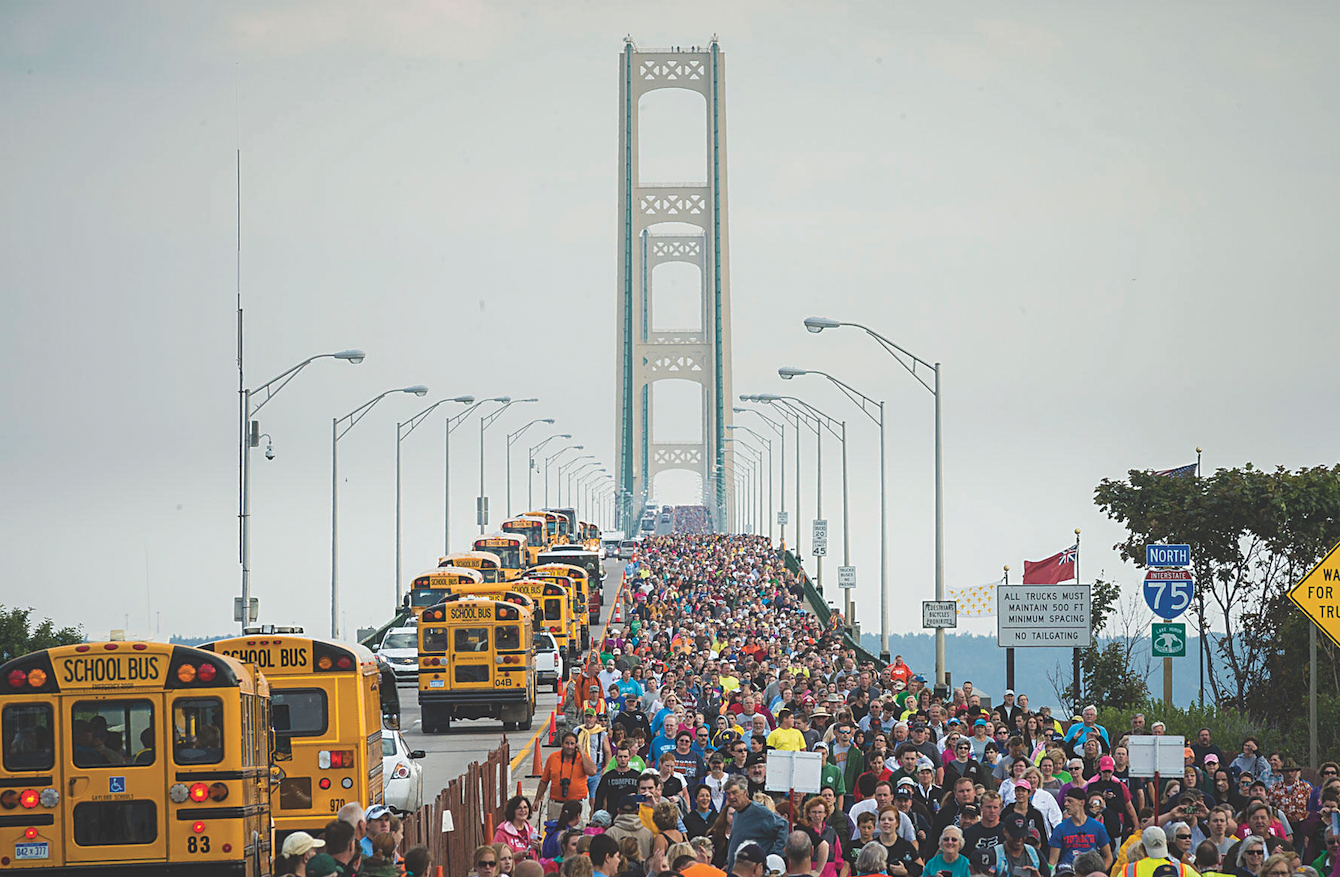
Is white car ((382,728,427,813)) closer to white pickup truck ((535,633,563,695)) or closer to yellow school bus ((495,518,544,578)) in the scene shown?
white pickup truck ((535,633,563,695))

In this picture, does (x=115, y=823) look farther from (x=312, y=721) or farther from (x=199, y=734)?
(x=312, y=721)

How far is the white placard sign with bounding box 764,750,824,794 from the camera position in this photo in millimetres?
14141

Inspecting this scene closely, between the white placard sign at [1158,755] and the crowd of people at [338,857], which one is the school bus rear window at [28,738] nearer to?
the crowd of people at [338,857]

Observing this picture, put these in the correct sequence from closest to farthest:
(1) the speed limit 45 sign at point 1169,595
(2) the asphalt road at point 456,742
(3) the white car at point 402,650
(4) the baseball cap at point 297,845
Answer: (4) the baseball cap at point 297,845 < (1) the speed limit 45 sign at point 1169,595 < (2) the asphalt road at point 456,742 < (3) the white car at point 402,650

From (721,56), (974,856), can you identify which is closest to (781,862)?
(974,856)

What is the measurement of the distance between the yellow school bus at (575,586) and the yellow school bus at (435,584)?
1.82m

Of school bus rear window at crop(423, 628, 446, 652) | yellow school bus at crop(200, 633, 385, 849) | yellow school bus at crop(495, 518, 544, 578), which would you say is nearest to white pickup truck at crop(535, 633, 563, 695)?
school bus rear window at crop(423, 628, 446, 652)

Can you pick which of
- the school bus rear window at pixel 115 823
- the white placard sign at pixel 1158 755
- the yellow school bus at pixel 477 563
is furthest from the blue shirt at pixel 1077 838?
the yellow school bus at pixel 477 563

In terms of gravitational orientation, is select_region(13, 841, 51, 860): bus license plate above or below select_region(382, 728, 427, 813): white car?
above

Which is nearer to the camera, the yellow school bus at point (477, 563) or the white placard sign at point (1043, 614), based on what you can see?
the white placard sign at point (1043, 614)

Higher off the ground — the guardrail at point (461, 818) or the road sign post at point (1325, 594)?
the road sign post at point (1325, 594)

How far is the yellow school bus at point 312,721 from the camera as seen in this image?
56.6ft

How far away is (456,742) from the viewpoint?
30.0 meters

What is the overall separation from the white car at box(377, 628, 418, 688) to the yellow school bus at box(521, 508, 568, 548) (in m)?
38.6
